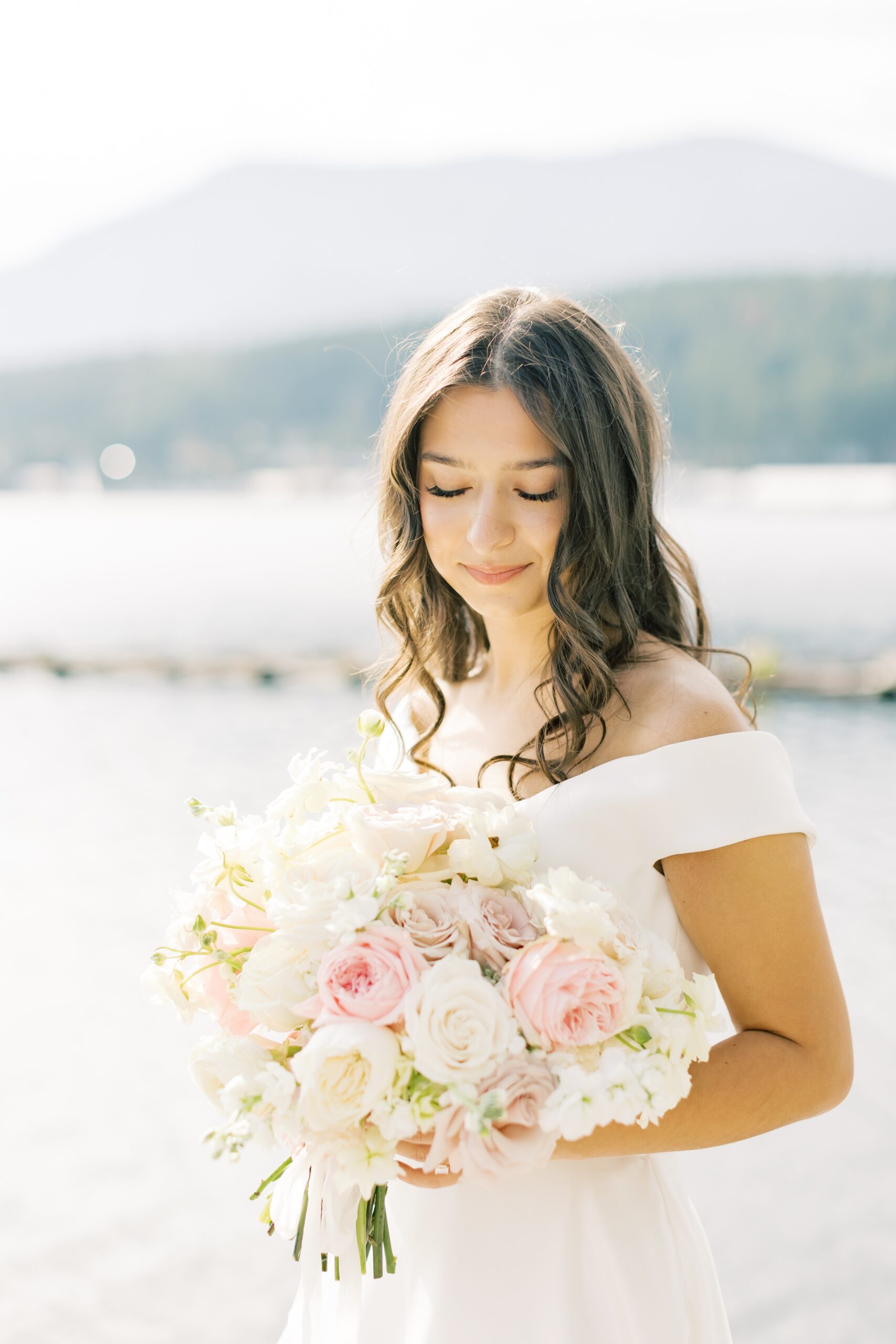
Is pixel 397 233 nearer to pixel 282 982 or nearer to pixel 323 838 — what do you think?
pixel 323 838

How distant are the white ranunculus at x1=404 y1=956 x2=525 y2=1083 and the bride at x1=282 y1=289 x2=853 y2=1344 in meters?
0.18

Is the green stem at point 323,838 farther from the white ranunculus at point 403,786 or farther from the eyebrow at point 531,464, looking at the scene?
the eyebrow at point 531,464

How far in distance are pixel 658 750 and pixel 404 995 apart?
582 millimetres

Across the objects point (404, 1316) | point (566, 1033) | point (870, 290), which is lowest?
point (870, 290)

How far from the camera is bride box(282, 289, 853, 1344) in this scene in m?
1.38

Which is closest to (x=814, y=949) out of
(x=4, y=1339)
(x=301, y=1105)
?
(x=301, y=1105)

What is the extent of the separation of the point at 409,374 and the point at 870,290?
203ft

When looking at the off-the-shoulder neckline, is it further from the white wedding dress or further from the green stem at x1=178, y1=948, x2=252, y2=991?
the green stem at x1=178, y1=948, x2=252, y2=991

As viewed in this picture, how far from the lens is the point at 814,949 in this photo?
54.2 inches

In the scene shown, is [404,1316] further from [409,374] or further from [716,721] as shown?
[409,374]

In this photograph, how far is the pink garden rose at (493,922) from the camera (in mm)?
1135

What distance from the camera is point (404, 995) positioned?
3.53ft

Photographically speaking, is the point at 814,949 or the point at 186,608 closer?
the point at 814,949

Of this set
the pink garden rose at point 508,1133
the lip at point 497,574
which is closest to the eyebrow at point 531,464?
the lip at point 497,574
